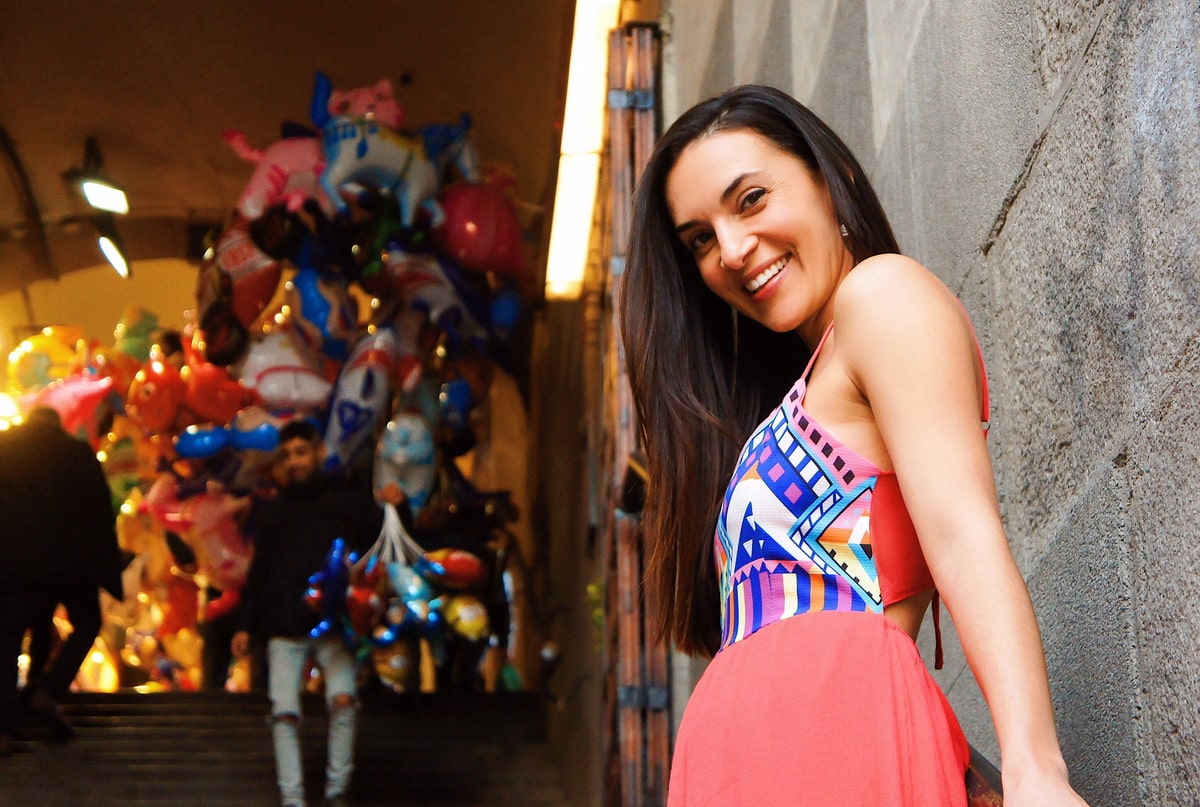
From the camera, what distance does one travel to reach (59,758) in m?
7.16

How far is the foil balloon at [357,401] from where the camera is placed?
7.96 meters

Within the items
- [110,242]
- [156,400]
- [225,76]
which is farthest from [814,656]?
[110,242]

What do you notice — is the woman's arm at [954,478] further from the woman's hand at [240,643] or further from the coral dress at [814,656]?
the woman's hand at [240,643]

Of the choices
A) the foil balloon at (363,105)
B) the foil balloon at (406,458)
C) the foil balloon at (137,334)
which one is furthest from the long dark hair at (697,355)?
the foil balloon at (137,334)

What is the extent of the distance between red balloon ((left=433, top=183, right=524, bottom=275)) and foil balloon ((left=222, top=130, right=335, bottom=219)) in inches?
28.9

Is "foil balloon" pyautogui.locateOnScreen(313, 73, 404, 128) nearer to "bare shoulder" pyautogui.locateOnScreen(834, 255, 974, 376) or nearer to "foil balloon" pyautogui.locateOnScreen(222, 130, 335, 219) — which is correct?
"foil balloon" pyautogui.locateOnScreen(222, 130, 335, 219)

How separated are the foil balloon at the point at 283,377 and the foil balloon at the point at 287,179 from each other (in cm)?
80

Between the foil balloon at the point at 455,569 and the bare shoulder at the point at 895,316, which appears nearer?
the bare shoulder at the point at 895,316

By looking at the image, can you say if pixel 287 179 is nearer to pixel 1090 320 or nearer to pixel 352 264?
pixel 352 264

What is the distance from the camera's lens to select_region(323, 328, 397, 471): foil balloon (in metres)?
7.96

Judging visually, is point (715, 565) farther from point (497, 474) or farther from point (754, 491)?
point (497, 474)

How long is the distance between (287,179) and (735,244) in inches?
289

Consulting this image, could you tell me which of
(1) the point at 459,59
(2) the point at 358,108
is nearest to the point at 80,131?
(1) the point at 459,59

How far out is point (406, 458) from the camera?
26.9 feet
